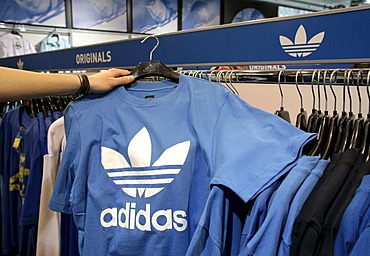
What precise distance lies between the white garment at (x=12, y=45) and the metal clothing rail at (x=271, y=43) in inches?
116

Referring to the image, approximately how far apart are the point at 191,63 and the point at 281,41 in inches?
15.5

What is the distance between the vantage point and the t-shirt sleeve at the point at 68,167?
0.89m

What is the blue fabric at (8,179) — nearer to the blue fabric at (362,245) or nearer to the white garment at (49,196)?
the white garment at (49,196)

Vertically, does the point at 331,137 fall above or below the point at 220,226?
above

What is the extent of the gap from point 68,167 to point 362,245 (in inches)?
28.1

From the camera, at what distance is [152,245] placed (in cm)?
79

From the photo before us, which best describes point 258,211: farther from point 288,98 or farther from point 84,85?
point 288,98

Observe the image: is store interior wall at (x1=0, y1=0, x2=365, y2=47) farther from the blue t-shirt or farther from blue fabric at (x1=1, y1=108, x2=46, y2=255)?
the blue t-shirt

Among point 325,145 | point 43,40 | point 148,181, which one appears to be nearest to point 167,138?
point 148,181

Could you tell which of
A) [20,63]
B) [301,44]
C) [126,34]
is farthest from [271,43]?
[126,34]

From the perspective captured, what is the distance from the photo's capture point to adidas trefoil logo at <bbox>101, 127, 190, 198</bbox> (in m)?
0.80

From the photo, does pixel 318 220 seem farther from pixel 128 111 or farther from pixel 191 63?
pixel 191 63

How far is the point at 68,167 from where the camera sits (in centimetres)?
91

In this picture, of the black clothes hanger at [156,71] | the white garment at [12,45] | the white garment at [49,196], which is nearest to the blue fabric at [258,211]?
the black clothes hanger at [156,71]
